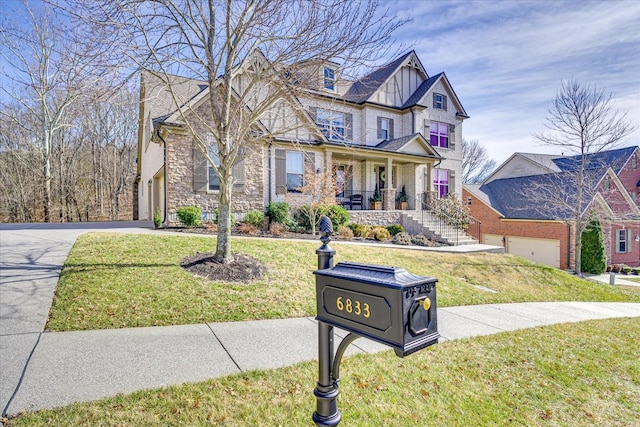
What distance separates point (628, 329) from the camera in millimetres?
6090

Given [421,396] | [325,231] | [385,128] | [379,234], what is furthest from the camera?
[385,128]

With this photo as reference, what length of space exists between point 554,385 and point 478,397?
1018 mm

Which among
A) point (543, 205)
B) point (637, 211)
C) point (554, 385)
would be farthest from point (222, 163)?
point (637, 211)

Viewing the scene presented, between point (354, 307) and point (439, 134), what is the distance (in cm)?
2135

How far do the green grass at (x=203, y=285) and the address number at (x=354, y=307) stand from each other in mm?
3732

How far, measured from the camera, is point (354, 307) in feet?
5.92

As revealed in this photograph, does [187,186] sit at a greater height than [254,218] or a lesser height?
greater

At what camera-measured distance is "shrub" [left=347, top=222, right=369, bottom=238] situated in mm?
14242

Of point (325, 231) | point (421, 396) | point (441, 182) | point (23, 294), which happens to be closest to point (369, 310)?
point (325, 231)

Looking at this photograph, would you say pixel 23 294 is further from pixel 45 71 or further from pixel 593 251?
pixel 593 251

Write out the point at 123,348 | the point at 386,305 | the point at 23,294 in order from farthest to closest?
the point at 23,294
the point at 123,348
the point at 386,305

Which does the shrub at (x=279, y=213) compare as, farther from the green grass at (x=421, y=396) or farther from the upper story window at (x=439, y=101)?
the upper story window at (x=439, y=101)

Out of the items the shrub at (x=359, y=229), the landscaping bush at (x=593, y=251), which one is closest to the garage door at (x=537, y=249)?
the landscaping bush at (x=593, y=251)

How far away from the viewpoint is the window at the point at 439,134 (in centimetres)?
2078
